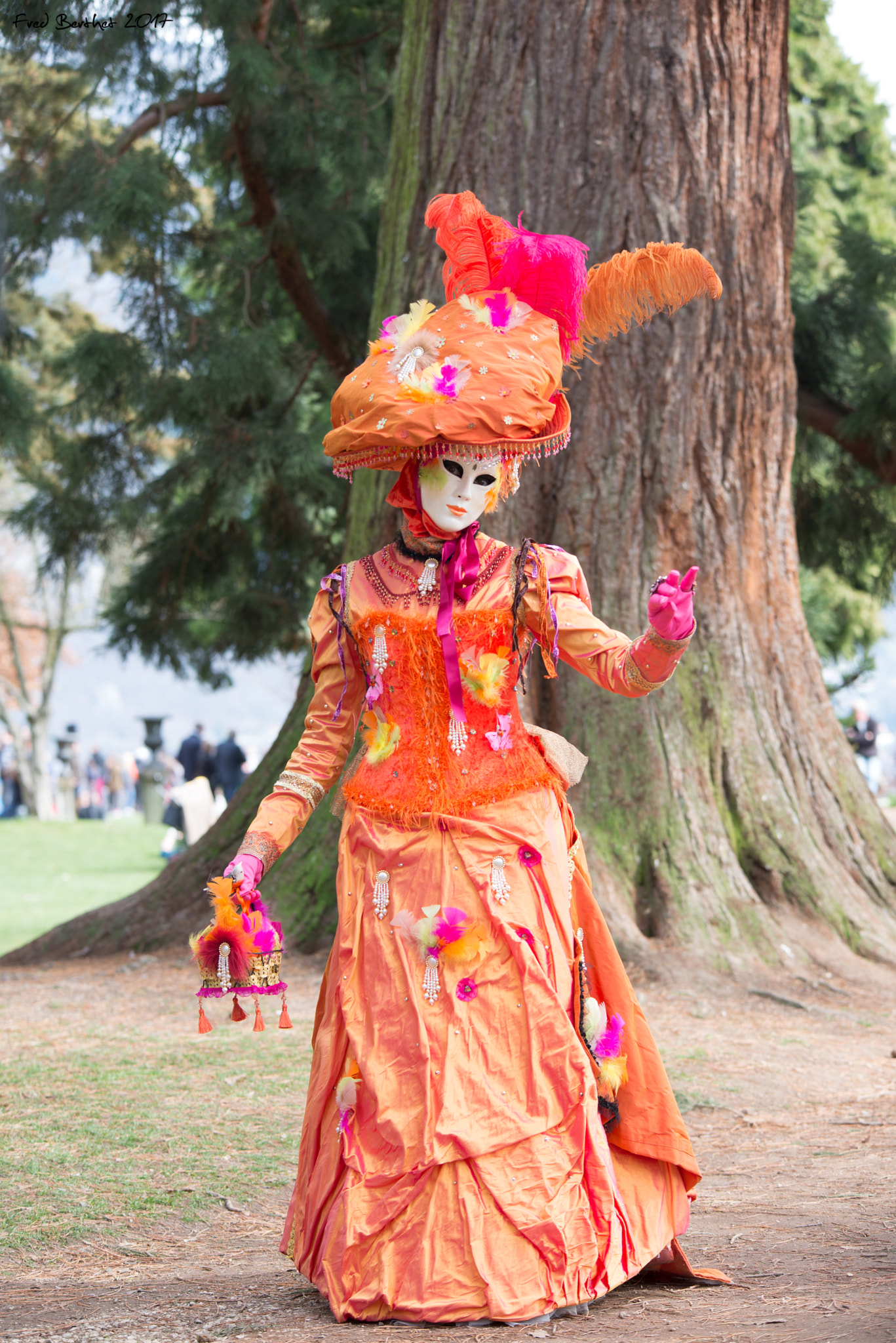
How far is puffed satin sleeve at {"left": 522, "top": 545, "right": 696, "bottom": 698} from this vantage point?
247cm

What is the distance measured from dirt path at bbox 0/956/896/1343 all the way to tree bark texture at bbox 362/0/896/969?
1.72 ft


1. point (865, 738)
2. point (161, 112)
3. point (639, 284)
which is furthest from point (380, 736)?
point (865, 738)

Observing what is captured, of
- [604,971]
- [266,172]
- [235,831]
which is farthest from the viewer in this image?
[266,172]

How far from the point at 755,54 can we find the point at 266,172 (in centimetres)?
379

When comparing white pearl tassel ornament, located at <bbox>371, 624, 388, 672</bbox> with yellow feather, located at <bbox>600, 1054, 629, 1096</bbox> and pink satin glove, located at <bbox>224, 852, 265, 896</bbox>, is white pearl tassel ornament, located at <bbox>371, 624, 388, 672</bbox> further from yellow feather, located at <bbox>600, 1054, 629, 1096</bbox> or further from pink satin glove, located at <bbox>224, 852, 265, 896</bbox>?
yellow feather, located at <bbox>600, 1054, 629, 1096</bbox>

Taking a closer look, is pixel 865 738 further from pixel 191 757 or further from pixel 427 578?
pixel 427 578

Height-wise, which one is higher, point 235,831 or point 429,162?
point 429,162

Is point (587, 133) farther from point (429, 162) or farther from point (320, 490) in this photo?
point (320, 490)

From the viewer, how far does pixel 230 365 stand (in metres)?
7.39

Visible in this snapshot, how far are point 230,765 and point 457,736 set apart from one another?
1256cm

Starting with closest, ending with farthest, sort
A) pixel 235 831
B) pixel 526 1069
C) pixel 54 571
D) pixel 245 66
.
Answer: pixel 526 1069, pixel 235 831, pixel 245 66, pixel 54 571

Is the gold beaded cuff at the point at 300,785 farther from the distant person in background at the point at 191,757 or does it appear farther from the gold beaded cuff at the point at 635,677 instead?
the distant person in background at the point at 191,757

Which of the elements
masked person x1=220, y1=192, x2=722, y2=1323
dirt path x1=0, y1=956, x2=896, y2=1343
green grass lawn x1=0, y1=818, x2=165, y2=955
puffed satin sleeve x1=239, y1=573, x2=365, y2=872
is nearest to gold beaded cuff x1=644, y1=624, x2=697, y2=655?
masked person x1=220, y1=192, x2=722, y2=1323

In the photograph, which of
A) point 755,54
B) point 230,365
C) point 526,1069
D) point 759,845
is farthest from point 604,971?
point 230,365
